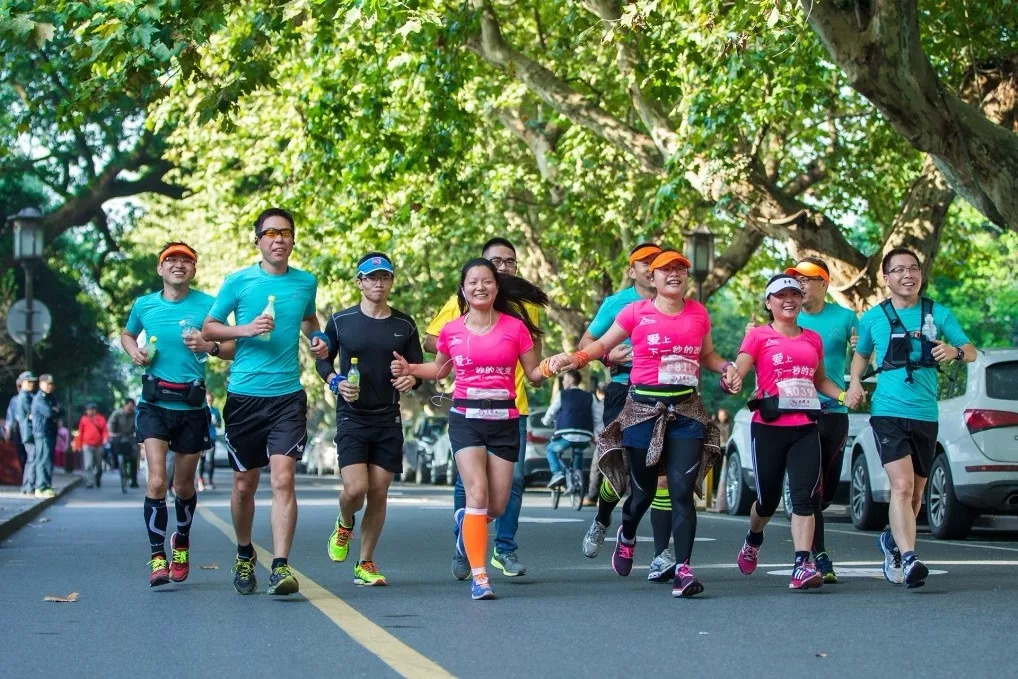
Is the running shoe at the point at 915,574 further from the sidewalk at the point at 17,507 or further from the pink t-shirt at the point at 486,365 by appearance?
the sidewalk at the point at 17,507

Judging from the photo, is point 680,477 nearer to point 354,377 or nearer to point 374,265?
point 354,377

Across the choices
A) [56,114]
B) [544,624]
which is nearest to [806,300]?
[544,624]

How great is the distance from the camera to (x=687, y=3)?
785 inches

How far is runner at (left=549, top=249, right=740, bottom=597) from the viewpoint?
10.1 m

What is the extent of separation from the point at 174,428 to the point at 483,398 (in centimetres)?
183

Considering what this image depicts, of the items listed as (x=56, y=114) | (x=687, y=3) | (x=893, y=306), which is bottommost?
(x=893, y=306)

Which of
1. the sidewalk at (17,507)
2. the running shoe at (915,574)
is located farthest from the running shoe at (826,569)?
the sidewalk at (17,507)

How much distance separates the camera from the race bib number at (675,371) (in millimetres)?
10102

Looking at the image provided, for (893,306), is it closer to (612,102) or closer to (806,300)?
(806,300)

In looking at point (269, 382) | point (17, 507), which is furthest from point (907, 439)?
point (17, 507)

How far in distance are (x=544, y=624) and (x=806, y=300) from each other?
145 inches

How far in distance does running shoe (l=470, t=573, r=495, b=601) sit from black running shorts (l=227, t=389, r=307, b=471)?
3.80 feet

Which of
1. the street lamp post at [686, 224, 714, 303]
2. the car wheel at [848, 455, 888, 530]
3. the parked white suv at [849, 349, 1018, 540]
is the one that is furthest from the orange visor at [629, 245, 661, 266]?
the street lamp post at [686, 224, 714, 303]

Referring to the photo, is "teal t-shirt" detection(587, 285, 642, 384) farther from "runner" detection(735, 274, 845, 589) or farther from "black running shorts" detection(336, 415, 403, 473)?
"black running shorts" detection(336, 415, 403, 473)
